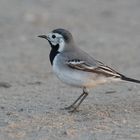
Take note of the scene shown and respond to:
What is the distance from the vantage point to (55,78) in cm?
1404

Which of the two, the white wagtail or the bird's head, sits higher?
the bird's head

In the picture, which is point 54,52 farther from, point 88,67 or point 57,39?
point 88,67

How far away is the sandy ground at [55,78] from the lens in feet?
30.2

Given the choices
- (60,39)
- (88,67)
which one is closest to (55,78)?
(60,39)

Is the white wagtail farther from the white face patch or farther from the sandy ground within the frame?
the sandy ground

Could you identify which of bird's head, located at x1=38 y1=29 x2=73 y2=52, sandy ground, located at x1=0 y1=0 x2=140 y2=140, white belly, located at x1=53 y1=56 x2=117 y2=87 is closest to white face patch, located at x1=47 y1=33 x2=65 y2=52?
bird's head, located at x1=38 y1=29 x2=73 y2=52

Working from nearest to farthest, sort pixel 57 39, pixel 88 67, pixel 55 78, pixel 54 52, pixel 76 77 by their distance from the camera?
1. pixel 76 77
2. pixel 88 67
3. pixel 54 52
4. pixel 57 39
5. pixel 55 78

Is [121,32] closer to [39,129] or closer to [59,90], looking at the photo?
[59,90]

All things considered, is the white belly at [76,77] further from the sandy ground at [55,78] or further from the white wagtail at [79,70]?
the sandy ground at [55,78]

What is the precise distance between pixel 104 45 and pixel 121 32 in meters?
1.87

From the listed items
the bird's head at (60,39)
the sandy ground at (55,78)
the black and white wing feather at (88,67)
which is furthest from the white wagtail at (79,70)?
the sandy ground at (55,78)

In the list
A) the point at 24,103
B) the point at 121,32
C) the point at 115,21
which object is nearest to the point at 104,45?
the point at 121,32

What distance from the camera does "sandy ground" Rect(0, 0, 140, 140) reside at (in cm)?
921

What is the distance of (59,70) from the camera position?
1019cm
